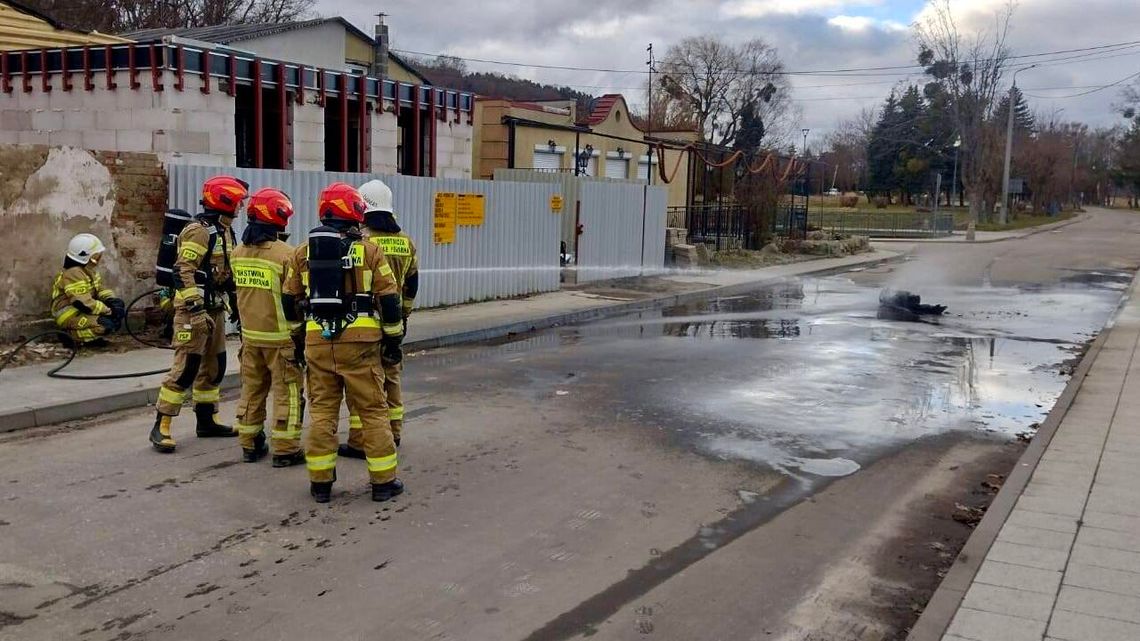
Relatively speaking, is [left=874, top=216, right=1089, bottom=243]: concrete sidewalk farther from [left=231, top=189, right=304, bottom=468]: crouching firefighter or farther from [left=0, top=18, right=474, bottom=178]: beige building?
[left=231, top=189, right=304, bottom=468]: crouching firefighter

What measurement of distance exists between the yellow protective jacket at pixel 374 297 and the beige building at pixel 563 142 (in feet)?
54.0

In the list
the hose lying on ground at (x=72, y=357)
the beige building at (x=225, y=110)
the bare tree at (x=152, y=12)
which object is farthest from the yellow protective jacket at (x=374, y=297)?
the bare tree at (x=152, y=12)

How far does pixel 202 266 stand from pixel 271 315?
0.91m

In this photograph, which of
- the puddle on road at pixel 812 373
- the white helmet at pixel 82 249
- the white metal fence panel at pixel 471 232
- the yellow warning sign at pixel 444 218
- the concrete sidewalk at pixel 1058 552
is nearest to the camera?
the concrete sidewalk at pixel 1058 552

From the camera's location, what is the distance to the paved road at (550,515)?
4410 mm

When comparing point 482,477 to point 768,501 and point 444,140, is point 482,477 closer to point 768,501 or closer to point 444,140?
point 768,501

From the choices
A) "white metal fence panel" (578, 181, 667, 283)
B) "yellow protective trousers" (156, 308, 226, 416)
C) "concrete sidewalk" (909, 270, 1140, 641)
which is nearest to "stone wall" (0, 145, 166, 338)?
"yellow protective trousers" (156, 308, 226, 416)

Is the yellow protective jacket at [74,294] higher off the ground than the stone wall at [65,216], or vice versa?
the stone wall at [65,216]

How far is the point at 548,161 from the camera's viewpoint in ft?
93.7

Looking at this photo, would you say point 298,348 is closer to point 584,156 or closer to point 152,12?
point 584,156

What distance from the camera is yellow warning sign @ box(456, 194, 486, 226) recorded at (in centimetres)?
1570

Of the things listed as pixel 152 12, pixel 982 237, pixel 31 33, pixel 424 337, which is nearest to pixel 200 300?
pixel 424 337

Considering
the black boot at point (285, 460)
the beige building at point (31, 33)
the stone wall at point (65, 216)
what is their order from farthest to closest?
the beige building at point (31, 33), the stone wall at point (65, 216), the black boot at point (285, 460)

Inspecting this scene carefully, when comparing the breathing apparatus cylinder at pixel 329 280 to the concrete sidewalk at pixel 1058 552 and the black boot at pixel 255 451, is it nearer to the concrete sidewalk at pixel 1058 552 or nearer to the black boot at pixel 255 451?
the black boot at pixel 255 451
